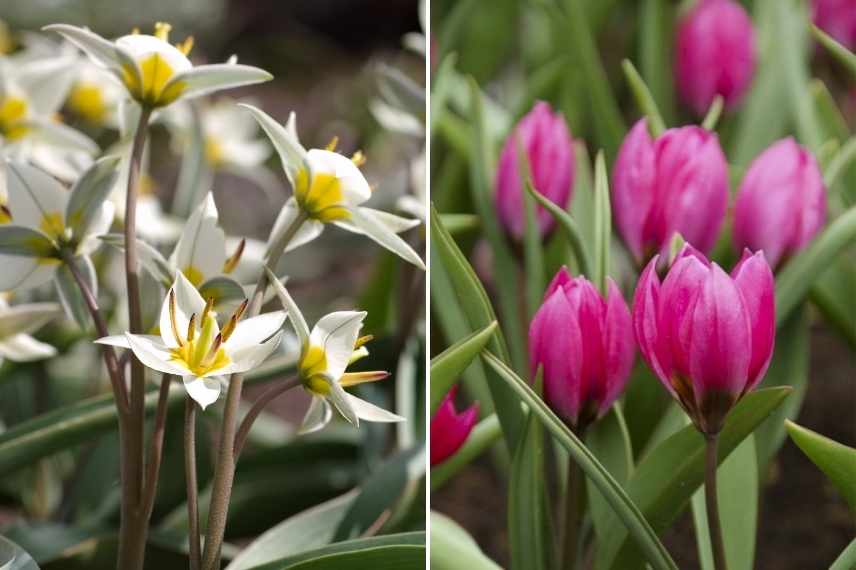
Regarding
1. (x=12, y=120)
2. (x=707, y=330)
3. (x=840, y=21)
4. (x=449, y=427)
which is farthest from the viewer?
(x=840, y=21)

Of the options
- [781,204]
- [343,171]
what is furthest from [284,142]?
[781,204]

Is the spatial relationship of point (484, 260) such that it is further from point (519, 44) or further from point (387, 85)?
point (519, 44)

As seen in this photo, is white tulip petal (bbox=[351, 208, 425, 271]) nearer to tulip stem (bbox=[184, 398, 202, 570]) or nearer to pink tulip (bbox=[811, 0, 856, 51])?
tulip stem (bbox=[184, 398, 202, 570])

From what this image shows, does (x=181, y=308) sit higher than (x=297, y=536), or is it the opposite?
(x=181, y=308)

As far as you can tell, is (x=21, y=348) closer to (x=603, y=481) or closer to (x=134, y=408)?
(x=134, y=408)

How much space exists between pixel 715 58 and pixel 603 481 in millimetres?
414

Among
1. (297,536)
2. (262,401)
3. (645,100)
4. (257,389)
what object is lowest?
(257,389)

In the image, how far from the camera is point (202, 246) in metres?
0.42

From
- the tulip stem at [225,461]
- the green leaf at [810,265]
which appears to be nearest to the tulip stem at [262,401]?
the tulip stem at [225,461]

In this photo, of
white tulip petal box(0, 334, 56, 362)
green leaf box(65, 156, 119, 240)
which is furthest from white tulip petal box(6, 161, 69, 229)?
white tulip petal box(0, 334, 56, 362)

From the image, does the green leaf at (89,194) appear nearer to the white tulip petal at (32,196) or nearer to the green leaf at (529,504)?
the white tulip petal at (32,196)

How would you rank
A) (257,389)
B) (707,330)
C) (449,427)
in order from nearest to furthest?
(707,330)
(449,427)
(257,389)

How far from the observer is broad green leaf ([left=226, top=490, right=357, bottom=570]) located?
1.61 feet

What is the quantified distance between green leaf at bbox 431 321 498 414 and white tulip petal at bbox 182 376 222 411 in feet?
0.29
